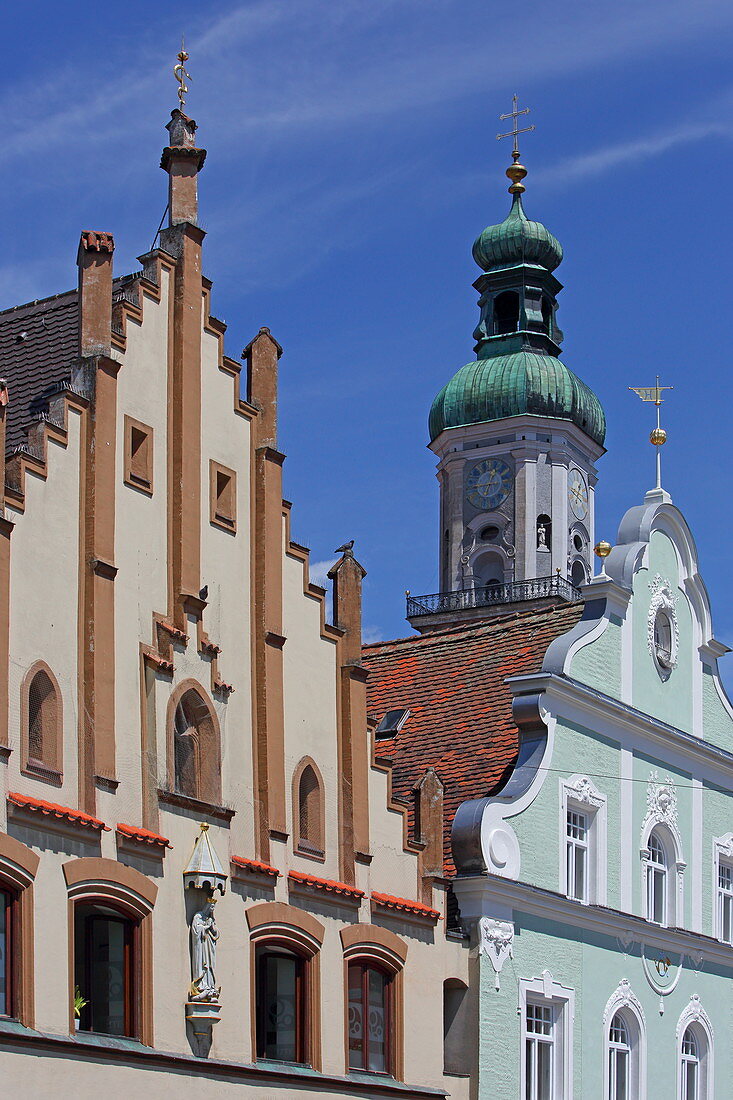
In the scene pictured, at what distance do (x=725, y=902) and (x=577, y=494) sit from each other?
57.0 m

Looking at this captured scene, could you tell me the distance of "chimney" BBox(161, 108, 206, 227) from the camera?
2806 cm

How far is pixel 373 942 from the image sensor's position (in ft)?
96.3

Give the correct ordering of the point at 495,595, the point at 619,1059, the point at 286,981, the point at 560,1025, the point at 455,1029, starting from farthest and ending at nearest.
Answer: the point at 495,595, the point at 619,1059, the point at 560,1025, the point at 455,1029, the point at 286,981

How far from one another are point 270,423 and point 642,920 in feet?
36.0

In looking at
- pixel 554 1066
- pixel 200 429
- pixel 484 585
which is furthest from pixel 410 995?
pixel 484 585

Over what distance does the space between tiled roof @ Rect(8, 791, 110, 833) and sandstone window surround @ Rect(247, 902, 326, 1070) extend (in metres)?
3.39

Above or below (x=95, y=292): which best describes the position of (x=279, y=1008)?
below

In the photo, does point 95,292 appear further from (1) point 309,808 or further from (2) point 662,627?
(2) point 662,627

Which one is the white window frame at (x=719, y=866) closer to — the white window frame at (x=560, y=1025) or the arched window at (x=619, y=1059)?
the arched window at (x=619, y=1059)

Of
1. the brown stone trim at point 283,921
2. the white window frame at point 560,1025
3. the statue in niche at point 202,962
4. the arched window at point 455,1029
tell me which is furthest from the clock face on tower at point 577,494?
the statue in niche at point 202,962

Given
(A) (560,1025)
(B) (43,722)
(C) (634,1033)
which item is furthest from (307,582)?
(C) (634,1033)

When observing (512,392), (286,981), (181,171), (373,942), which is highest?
(512,392)

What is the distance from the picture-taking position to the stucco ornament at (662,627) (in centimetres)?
3706

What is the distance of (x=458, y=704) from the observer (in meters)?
36.3
